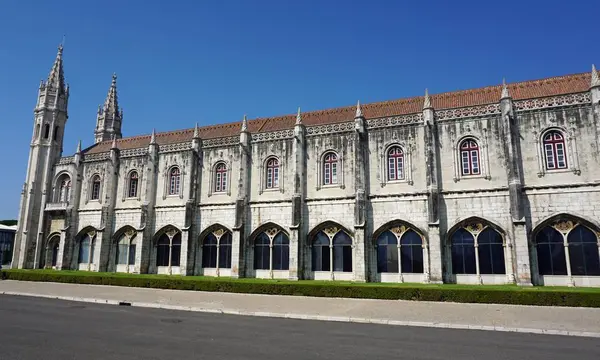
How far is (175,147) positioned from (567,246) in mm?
28082

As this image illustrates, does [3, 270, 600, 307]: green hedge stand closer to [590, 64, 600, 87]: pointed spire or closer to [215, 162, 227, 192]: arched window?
[215, 162, 227, 192]: arched window

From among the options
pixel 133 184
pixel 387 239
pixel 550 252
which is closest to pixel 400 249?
pixel 387 239

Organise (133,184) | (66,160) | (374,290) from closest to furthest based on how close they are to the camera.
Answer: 1. (374,290)
2. (133,184)
3. (66,160)

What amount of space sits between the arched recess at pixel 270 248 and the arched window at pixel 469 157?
12618 mm

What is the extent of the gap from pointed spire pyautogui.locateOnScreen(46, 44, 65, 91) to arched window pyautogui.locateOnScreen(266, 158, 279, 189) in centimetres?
2518

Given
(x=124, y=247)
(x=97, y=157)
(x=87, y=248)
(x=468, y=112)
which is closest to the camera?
(x=468, y=112)

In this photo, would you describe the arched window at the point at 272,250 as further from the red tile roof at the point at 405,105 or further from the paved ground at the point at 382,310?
the red tile roof at the point at 405,105

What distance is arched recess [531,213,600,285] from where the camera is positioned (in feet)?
68.8

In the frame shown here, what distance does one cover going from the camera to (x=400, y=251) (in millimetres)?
24734

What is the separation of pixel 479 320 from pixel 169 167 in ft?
85.9

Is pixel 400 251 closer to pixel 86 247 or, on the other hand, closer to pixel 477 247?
pixel 477 247

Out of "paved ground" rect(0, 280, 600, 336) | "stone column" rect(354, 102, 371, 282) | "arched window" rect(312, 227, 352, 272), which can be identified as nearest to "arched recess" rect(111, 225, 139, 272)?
"paved ground" rect(0, 280, 600, 336)

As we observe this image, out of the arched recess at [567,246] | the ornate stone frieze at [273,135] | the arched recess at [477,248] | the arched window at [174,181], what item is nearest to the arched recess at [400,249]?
the arched recess at [477,248]

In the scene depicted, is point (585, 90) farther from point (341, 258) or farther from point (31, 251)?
point (31, 251)
